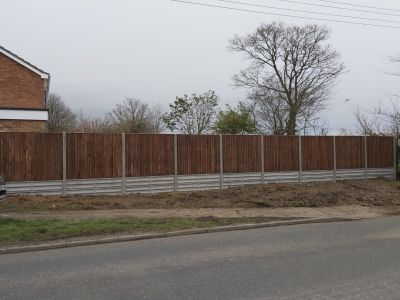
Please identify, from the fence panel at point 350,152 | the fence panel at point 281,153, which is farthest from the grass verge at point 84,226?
the fence panel at point 350,152

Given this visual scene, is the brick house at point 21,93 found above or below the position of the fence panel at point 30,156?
above

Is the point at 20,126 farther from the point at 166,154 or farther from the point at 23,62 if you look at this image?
the point at 166,154

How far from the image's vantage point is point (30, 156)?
1627cm

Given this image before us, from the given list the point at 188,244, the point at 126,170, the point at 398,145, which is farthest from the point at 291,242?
the point at 398,145

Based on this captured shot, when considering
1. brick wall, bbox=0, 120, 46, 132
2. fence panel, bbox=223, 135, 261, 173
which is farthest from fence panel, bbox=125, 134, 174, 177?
brick wall, bbox=0, 120, 46, 132

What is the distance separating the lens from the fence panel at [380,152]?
2398cm

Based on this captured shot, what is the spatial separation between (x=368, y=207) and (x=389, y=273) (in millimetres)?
9363

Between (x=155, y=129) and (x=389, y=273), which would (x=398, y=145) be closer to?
(x=389, y=273)

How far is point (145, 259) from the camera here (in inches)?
333

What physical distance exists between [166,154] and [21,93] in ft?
30.9

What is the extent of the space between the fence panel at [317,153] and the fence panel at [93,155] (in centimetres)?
843

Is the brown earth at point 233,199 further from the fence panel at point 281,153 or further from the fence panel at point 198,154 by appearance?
the fence panel at point 281,153

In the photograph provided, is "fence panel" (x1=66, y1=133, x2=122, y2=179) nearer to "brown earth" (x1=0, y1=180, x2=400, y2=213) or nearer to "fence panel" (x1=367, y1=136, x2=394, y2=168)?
"brown earth" (x1=0, y1=180, x2=400, y2=213)

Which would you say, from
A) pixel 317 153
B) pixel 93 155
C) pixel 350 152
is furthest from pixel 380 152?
pixel 93 155
